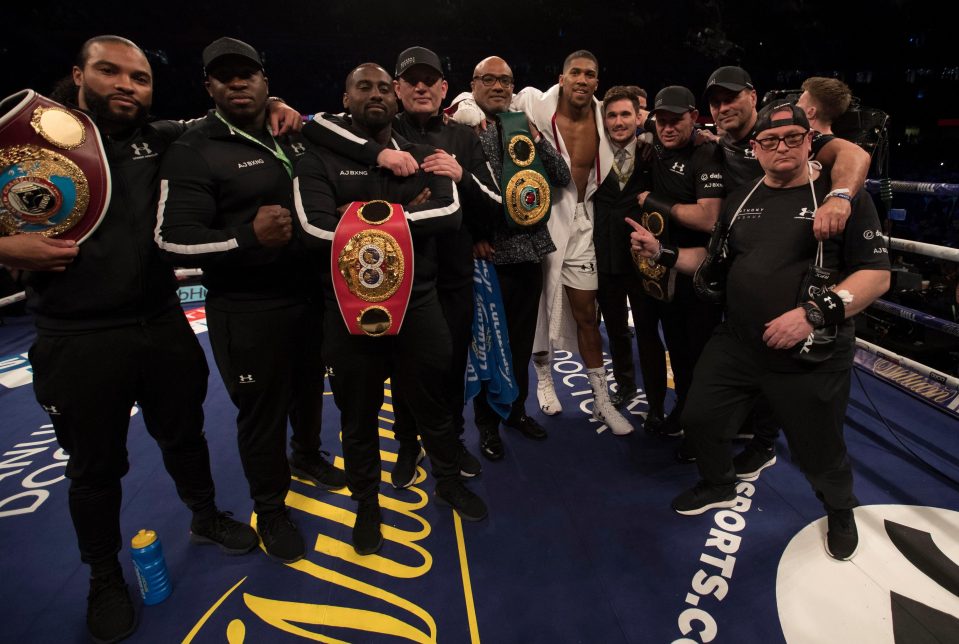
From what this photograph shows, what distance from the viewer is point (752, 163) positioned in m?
2.03

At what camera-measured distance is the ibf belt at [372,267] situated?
1.55 meters

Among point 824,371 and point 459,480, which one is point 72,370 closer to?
point 459,480

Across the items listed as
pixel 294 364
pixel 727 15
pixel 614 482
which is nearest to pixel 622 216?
pixel 614 482

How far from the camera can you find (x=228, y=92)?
1.72 m

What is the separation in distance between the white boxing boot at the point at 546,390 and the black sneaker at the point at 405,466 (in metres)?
0.91

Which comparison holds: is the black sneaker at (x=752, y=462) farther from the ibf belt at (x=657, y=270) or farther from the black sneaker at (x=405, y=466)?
the black sneaker at (x=405, y=466)

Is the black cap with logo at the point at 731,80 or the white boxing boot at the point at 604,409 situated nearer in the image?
the black cap with logo at the point at 731,80

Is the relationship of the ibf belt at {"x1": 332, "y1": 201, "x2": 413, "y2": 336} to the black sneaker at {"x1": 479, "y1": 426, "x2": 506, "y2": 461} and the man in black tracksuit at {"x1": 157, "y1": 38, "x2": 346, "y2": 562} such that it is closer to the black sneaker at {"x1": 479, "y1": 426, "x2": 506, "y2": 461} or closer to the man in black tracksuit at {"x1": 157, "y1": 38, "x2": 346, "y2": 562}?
the man in black tracksuit at {"x1": 157, "y1": 38, "x2": 346, "y2": 562}

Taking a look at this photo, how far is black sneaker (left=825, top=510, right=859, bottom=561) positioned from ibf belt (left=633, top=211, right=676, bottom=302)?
41.4 inches

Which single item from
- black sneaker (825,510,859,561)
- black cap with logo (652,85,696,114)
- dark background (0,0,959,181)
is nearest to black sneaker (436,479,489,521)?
black sneaker (825,510,859,561)

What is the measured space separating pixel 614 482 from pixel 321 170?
185 cm

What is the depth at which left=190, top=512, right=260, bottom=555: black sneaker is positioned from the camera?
1.98 m

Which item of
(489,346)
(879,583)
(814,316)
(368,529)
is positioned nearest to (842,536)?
(879,583)

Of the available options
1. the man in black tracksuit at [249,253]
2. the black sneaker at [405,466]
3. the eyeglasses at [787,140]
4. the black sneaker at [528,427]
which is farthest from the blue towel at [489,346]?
the eyeglasses at [787,140]
